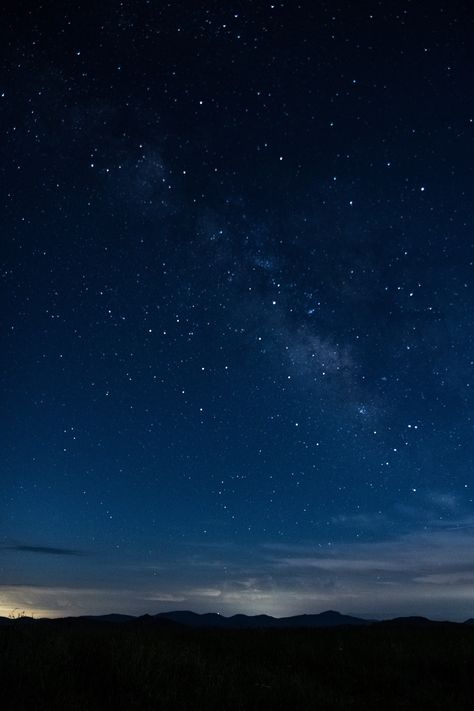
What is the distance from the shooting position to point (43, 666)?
6.09m

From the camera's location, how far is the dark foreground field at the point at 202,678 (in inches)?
220

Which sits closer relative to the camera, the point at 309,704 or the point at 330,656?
the point at 309,704

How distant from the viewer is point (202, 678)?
6.70m

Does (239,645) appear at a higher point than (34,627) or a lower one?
lower

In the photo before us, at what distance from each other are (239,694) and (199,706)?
31.4 inches

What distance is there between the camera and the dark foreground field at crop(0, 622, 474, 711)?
5586mm

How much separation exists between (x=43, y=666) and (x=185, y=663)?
2.17 metres

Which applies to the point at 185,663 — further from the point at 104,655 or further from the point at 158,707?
the point at 158,707

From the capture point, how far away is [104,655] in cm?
702

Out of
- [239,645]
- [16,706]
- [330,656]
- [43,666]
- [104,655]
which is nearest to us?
[16,706]

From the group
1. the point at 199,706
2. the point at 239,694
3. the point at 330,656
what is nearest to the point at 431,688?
the point at 330,656

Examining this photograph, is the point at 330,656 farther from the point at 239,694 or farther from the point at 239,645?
the point at 239,694

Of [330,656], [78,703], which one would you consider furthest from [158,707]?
[330,656]

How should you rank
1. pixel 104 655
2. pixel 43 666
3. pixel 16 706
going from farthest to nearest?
pixel 104 655, pixel 43 666, pixel 16 706
